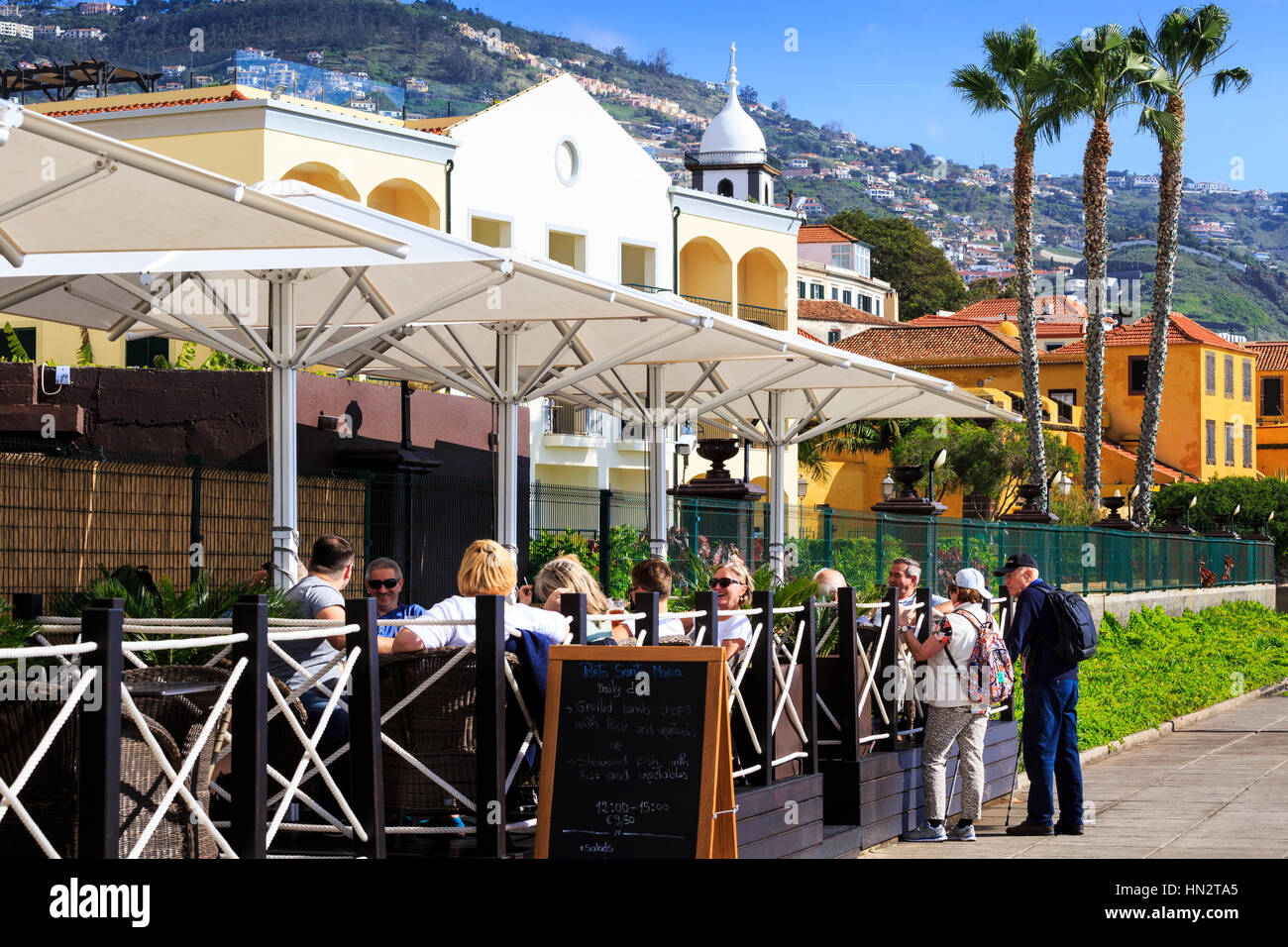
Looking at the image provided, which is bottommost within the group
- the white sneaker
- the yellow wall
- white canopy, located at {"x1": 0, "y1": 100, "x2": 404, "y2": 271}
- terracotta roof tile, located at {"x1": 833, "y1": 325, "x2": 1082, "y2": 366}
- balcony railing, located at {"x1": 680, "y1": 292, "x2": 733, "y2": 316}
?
the white sneaker

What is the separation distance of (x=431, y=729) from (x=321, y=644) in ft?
2.85

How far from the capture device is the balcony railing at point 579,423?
143ft

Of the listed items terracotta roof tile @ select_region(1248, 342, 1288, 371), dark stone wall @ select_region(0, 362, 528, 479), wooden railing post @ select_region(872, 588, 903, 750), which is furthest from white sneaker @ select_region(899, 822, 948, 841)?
terracotta roof tile @ select_region(1248, 342, 1288, 371)

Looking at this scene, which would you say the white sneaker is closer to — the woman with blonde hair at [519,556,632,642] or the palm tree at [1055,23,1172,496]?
the woman with blonde hair at [519,556,632,642]

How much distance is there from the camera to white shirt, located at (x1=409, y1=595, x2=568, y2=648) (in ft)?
24.9

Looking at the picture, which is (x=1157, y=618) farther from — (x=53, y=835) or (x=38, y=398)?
(x=53, y=835)

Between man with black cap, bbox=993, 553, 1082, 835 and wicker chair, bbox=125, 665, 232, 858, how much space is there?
6.80 metres

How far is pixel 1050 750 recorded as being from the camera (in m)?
11.6

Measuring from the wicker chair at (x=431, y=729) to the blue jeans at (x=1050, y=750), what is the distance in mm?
5652

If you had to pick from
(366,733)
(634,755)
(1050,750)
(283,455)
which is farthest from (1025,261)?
(366,733)

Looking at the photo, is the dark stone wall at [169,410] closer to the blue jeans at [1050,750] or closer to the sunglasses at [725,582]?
the sunglasses at [725,582]

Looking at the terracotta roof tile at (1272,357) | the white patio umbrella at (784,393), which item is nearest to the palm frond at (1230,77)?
the white patio umbrella at (784,393)
